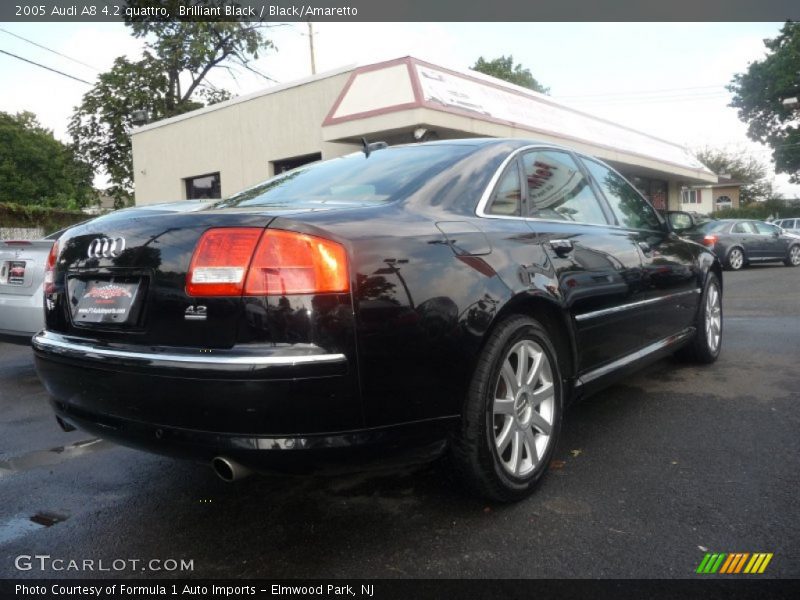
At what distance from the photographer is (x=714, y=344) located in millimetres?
5066

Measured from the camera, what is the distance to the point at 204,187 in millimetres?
18719

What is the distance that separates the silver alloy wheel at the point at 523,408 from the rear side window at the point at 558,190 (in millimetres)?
724

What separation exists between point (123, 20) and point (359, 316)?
27.1 metres

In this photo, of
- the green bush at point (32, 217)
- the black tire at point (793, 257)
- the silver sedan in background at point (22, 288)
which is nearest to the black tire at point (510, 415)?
the silver sedan in background at point (22, 288)

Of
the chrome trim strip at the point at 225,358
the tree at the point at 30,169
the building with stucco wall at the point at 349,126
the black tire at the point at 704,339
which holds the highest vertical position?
the tree at the point at 30,169

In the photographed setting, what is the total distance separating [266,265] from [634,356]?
240 cm

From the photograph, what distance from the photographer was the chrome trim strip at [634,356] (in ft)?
10.3

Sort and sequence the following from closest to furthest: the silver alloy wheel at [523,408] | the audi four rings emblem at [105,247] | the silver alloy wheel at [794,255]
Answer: the audi four rings emblem at [105,247]
the silver alloy wheel at [523,408]
the silver alloy wheel at [794,255]

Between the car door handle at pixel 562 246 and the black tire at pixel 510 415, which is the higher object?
the car door handle at pixel 562 246

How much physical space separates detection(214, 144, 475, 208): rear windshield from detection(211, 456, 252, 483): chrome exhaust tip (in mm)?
1015

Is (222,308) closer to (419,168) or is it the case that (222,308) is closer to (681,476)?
(419,168)

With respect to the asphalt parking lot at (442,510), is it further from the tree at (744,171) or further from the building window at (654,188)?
the tree at (744,171)

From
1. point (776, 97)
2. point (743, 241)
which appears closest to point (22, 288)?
point (743, 241)

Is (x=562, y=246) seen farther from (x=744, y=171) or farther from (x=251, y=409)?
(x=744, y=171)
